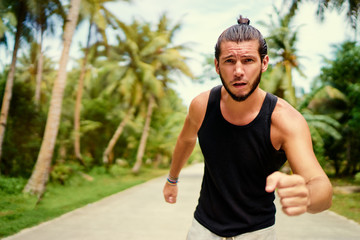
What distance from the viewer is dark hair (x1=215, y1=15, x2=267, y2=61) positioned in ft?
5.59

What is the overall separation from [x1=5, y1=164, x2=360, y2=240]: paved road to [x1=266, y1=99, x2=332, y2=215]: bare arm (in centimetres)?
471

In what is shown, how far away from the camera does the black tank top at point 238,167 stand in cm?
178

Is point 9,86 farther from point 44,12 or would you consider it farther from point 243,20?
point 243,20

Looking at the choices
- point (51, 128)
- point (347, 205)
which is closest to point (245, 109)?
point (51, 128)

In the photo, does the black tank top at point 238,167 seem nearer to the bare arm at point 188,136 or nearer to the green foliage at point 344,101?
the bare arm at point 188,136

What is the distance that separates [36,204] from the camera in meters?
9.50

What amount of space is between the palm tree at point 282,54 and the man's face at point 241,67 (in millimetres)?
19244

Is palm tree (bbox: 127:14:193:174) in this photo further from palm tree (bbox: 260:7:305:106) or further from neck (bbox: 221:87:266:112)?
neck (bbox: 221:87:266:112)

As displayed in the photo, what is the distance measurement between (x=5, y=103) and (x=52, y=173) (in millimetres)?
3077

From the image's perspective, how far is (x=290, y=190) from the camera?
1.11 meters

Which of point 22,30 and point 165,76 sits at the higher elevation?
point 22,30

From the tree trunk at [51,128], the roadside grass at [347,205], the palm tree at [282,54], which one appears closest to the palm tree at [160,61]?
the palm tree at [282,54]

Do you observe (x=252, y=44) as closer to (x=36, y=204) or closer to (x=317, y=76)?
(x=36, y=204)

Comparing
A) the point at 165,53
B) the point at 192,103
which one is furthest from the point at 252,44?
the point at 165,53
